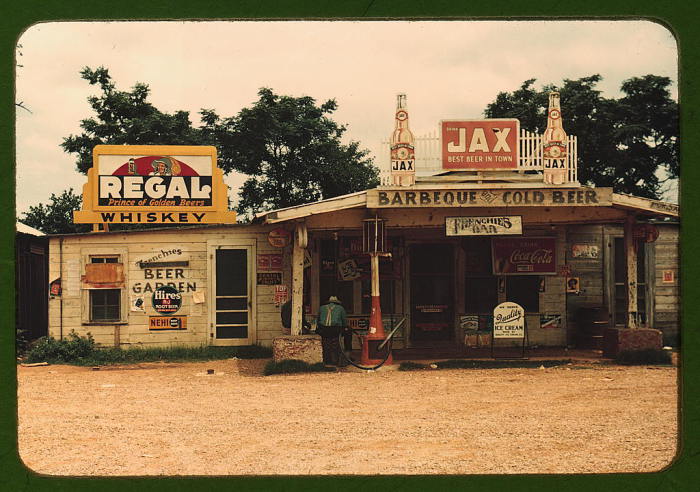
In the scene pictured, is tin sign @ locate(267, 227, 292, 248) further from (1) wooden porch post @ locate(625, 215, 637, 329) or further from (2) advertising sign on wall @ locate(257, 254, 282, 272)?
(1) wooden porch post @ locate(625, 215, 637, 329)

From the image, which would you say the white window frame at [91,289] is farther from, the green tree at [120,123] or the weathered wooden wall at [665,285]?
the weathered wooden wall at [665,285]

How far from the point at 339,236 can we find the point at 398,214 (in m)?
2.69

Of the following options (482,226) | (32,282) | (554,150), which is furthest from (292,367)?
(32,282)

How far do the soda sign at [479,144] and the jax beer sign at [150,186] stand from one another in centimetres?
442

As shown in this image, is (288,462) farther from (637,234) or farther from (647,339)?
(637,234)

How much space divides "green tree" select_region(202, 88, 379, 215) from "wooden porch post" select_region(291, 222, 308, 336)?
400 inches

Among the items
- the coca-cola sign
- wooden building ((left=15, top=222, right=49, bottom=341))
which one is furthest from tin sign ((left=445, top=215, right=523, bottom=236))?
wooden building ((left=15, top=222, right=49, bottom=341))

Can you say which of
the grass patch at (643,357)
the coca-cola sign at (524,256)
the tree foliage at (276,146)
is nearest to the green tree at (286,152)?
the tree foliage at (276,146)

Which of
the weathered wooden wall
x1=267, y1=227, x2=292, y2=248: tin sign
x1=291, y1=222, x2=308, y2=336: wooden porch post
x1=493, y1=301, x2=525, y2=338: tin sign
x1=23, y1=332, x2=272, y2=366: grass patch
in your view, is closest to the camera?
x1=291, y1=222, x2=308, y2=336: wooden porch post

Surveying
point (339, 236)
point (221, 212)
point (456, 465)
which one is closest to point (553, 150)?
point (339, 236)

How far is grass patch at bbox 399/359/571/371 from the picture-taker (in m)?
14.3

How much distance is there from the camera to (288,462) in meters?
7.82

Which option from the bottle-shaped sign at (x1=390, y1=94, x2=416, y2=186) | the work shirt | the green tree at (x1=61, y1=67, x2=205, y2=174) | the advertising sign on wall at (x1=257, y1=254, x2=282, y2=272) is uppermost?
the green tree at (x1=61, y1=67, x2=205, y2=174)

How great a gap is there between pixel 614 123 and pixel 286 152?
10.6 m
